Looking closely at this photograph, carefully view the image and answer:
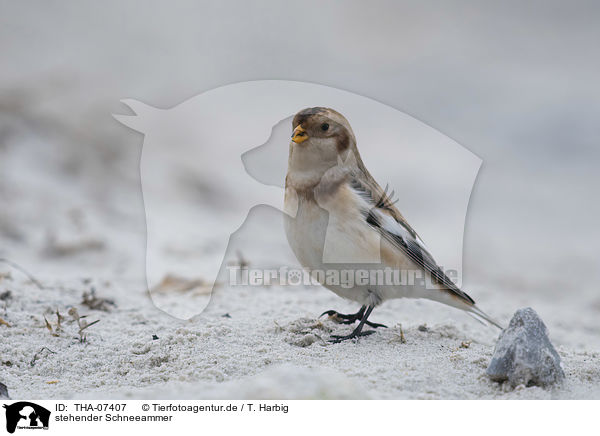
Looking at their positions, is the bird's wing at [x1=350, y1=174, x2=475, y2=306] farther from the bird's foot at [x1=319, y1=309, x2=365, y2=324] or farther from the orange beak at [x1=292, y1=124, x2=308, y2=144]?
the bird's foot at [x1=319, y1=309, x2=365, y2=324]

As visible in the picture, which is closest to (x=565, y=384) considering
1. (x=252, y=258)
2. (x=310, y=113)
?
(x=310, y=113)

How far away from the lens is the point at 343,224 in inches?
128

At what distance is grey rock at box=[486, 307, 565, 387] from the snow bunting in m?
0.68

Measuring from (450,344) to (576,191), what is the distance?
5.70 meters

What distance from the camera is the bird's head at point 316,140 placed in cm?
335

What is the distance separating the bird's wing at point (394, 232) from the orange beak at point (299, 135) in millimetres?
325

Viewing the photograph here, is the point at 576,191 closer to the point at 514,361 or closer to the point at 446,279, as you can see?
the point at 446,279

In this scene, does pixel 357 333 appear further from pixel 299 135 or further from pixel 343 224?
pixel 299 135

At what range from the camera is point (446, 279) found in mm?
3430
